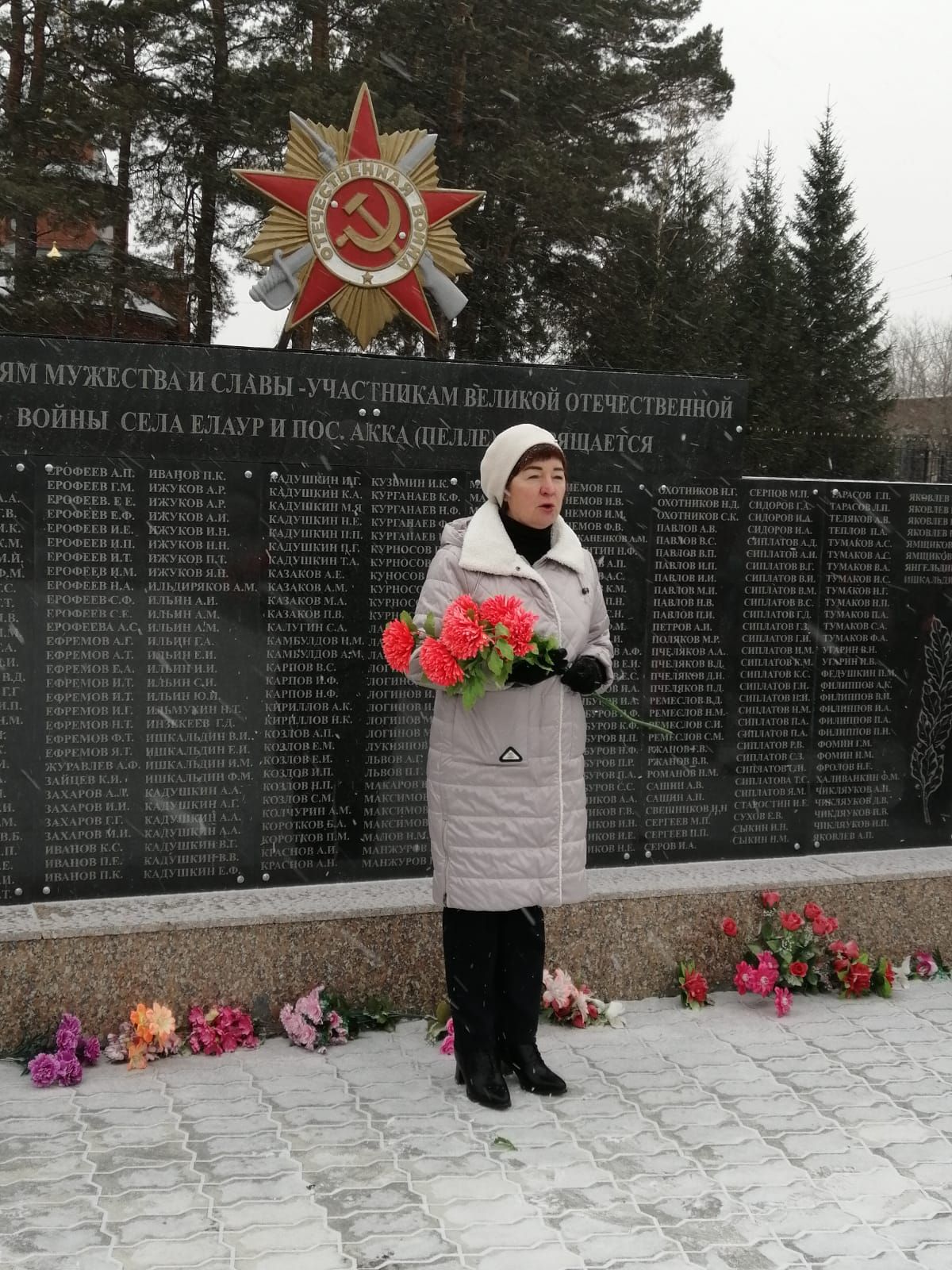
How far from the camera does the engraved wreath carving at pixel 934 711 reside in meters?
5.91

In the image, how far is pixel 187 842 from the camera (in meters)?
4.91

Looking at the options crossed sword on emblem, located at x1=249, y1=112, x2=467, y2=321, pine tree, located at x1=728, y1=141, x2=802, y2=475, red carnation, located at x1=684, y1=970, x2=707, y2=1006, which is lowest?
red carnation, located at x1=684, y1=970, x2=707, y2=1006

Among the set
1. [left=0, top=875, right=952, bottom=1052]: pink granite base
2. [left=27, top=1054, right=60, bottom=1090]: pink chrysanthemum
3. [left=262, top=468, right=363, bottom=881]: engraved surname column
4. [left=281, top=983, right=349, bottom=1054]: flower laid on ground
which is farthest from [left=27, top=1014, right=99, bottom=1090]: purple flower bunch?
[left=262, top=468, right=363, bottom=881]: engraved surname column

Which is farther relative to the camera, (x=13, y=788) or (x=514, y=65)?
(x=514, y=65)

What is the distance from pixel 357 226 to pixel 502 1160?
3.08 m

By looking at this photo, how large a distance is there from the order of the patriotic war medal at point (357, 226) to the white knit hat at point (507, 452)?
32.8 inches

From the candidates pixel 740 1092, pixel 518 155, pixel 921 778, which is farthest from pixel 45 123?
pixel 740 1092

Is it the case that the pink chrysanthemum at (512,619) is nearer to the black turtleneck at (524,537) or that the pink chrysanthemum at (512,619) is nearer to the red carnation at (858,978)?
the black turtleneck at (524,537)

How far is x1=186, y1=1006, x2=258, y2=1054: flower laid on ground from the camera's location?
4.64m

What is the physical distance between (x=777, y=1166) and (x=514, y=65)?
1531 centimetres

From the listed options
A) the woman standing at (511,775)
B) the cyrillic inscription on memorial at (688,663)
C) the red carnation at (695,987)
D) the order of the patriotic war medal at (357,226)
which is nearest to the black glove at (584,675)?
the woman standing at (511,775)

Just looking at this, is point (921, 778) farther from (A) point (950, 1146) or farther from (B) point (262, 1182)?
(B) point (262, 1182)

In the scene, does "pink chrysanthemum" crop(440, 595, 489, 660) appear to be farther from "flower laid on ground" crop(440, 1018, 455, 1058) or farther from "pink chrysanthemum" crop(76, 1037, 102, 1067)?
"pink chrysanthemum" crop(76, 1037, 102, 1067)

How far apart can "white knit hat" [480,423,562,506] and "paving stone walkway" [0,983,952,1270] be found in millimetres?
1872
